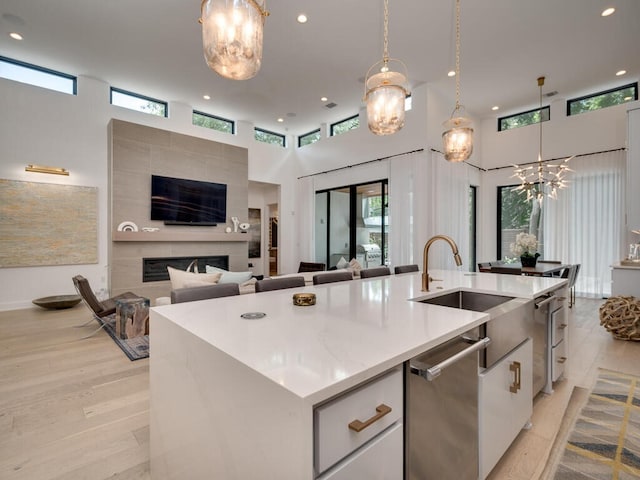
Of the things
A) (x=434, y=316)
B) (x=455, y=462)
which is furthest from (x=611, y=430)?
(x=434, y=316)

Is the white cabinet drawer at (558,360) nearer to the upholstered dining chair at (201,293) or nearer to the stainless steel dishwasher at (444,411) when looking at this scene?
the stainless steel dishwasher at (444,411)

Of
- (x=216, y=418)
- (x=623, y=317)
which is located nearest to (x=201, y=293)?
(x=216, y=418)

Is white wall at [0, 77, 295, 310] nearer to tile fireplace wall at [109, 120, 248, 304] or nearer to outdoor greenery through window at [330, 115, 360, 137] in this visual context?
tile fireplace wall at [109, 120, 248, 304]

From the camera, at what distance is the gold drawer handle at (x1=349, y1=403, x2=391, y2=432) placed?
77cm

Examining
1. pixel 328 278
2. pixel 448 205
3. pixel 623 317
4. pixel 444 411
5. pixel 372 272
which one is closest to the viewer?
pixel 444 411

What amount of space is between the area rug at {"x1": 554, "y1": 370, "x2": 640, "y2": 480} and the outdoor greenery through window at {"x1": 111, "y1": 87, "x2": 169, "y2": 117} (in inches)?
300

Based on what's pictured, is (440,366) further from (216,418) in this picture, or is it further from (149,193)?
(149,193)

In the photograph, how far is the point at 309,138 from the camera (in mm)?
8328

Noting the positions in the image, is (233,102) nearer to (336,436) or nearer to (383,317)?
(383,317)

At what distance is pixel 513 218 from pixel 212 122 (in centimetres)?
728

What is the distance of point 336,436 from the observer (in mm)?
746

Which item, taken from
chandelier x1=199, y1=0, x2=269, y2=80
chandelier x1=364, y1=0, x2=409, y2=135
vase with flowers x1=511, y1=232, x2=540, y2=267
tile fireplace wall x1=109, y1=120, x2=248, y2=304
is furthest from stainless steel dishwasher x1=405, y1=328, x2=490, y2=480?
tile fireplace wall x1=109, y1=120, x2=248, y2=304

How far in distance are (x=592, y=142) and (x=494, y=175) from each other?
5.78 ft

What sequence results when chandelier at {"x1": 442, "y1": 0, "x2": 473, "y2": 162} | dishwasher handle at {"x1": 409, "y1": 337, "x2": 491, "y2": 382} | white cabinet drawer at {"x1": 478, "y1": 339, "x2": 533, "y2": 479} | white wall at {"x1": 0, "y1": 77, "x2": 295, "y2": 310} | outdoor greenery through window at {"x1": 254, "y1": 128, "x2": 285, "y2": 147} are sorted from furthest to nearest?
outdoor greenery through window at {"x1": 254, "y1": 128, "x2": 285, "y2": 147}
white wall at {"x1": 0, "y1": 77, "x2": 295, "y2": 310}
chandelier at {"x1": 442, "y1": 0, "x2": 473, "y2": 162}
white cabinet drawer at {"x1": 478, "y1": 339, "x2": 533, "y2": 479}
dishwasher handle at {"x1": 409, "y1": 337, "x2": 491, "y2": 382}
